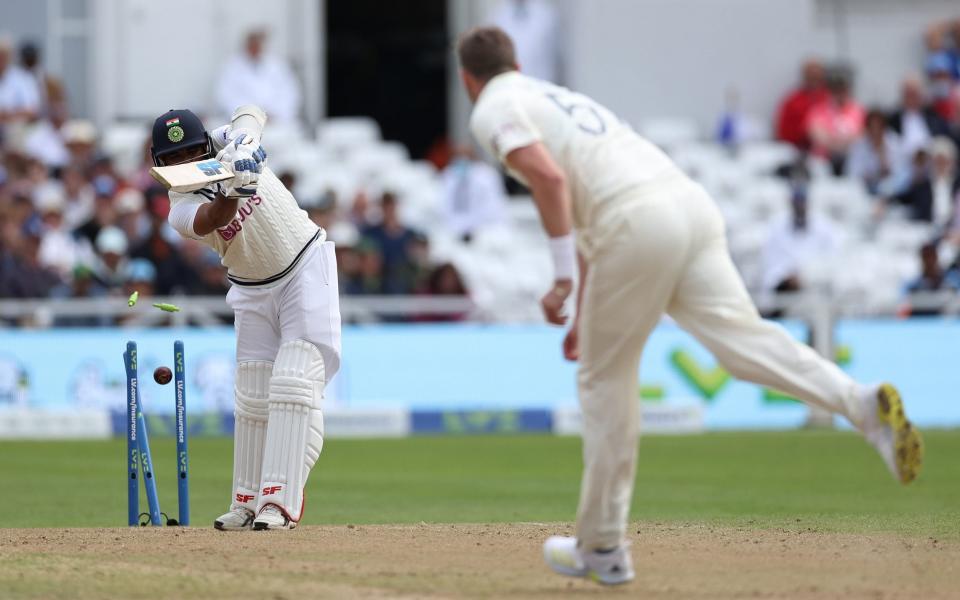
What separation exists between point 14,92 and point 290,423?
41.4ft

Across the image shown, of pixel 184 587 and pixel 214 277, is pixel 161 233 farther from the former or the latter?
pixel 184 587

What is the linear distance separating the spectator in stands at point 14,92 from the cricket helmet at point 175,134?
1187 cm

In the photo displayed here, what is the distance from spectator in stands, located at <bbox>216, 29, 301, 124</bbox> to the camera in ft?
67.1

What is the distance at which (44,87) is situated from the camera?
2019 centimetres

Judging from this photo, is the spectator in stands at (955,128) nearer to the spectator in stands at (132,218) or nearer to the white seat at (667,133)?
the white seat at (667,133)

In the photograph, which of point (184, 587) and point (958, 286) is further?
point (958, 286)

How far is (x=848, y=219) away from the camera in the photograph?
2120 centimetres

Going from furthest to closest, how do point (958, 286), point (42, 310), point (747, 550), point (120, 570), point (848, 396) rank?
1. point (958, 286)
2. point (42, 310)
3. point (747, 550)
4. point (120, 570)
5. point (848, 396)

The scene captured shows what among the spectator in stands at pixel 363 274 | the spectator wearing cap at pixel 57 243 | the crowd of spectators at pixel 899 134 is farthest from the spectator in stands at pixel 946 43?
the spectator wearing cap at pixel 57 243

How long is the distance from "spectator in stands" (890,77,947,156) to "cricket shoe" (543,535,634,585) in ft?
53.3

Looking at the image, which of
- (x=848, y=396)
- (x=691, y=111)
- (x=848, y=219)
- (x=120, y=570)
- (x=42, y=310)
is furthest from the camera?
(x=691, y=111)

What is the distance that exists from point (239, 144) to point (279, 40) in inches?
575

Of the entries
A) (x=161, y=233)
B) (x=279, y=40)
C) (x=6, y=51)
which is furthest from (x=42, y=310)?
(x=279, y=40)

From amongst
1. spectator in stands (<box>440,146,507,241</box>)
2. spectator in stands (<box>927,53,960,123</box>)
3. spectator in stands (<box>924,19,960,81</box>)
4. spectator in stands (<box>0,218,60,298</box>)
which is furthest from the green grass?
spectator in stands (<box>924,19,960,81</box>)
